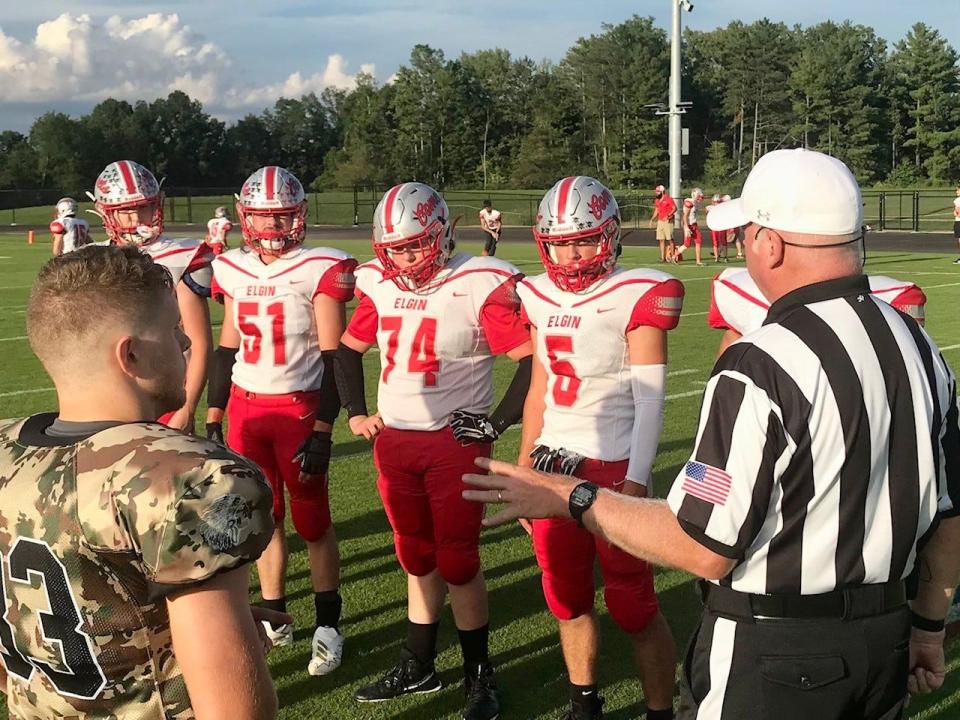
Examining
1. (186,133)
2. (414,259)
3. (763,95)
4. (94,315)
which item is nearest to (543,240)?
(414,259)

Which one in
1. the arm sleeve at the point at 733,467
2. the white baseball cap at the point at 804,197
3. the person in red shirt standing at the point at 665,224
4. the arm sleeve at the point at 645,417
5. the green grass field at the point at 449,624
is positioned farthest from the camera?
the person in red shirt standing at the point at 665,224

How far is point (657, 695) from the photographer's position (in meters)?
3.96

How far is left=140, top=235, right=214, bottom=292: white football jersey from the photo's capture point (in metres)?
5.13

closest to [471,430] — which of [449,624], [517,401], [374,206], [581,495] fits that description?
[517,401]

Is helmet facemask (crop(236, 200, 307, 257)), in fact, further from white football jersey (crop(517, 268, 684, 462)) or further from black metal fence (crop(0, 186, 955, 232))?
black metal fence (crop(0, 186, 955, 232))

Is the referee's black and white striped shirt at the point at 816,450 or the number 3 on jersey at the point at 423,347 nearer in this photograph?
the referee's black and white striped shirt at the point at 816,450

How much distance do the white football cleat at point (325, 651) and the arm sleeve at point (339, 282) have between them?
152 cm

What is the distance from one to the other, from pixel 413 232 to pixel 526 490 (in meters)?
1.95

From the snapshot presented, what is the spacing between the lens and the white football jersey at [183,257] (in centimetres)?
513

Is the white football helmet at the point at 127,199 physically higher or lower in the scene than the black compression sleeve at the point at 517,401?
higher

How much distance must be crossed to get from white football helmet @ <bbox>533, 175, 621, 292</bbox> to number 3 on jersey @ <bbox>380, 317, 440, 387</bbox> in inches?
23.1

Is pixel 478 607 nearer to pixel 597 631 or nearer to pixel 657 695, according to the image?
pixel 597 631

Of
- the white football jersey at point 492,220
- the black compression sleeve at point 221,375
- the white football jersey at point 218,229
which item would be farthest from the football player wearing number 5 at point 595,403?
the white football jersey at point 492,220

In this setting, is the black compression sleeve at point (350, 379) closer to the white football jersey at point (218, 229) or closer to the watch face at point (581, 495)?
the watch face at point (581, 495)
